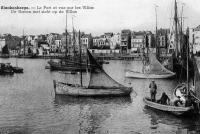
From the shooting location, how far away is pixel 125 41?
502 feet

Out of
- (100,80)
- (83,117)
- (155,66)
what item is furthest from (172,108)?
(155,66)

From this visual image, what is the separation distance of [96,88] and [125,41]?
120 meters

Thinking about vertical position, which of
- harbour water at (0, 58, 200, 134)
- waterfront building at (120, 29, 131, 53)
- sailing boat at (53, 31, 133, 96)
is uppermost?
waterfront building at (120, 29, 131, 53)

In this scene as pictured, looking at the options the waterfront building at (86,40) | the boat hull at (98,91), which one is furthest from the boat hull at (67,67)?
the waterfront building at (86,40)

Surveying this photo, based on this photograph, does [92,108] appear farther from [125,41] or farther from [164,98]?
[125,41]

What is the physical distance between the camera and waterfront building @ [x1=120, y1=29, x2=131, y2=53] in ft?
499

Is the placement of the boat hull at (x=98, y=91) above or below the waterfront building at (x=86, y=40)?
below

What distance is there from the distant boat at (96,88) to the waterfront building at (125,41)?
116 meters

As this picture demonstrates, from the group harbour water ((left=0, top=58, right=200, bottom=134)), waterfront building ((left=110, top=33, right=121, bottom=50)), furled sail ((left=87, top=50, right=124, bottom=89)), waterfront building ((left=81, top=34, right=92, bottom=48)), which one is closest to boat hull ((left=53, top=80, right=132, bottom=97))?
harbour water ((left=0, top=58, right=200, bottom=134))

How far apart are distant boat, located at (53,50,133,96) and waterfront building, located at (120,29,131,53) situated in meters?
116

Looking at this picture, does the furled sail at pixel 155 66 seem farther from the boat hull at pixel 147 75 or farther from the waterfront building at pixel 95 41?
the waterfront building at pixel 95 41

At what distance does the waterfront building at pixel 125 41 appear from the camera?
152000mm

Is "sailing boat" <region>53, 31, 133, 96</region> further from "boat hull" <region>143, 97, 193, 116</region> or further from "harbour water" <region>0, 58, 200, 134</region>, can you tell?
"boat hull" <region>143, 97, 193, 116</region>

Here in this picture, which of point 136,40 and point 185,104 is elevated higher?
point 136,40
